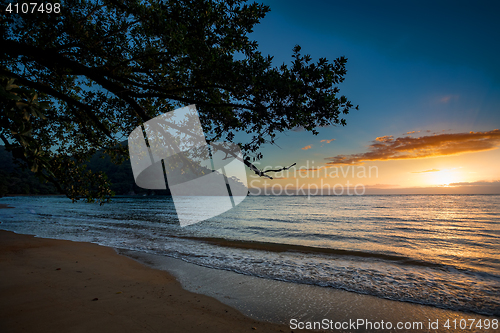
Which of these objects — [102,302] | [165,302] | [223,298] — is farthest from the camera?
[223,298]

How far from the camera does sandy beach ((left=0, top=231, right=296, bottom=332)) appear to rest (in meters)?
4.37

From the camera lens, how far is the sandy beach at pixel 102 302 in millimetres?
4367

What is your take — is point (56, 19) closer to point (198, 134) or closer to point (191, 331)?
point (198, 134)

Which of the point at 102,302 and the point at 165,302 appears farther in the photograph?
the point at 165,302

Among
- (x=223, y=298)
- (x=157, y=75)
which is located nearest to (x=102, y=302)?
(x=223, y=298)

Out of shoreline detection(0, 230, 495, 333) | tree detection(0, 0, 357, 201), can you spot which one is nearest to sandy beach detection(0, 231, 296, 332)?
shoreline detection(0, 230, 495, 333)

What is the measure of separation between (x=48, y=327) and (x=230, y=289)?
4065mm

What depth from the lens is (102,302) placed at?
17.5 ft

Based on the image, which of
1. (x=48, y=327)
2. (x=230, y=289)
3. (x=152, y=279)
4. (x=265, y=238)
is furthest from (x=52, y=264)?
(x=265, y=238)

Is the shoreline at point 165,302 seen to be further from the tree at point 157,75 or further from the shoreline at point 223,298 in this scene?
the tree at point 157,75

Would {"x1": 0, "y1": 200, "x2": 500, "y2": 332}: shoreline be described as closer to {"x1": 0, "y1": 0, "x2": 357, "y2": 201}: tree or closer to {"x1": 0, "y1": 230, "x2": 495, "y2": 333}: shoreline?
{"x1": 0, "y1": 230, "x2": 495, "y2": 333}: shoreline

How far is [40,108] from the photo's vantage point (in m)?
2.88

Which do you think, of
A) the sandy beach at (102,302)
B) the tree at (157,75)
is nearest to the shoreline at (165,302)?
the sandy beach at (102,302)

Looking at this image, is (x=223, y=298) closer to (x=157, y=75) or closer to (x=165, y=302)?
(x=165, y=302)
